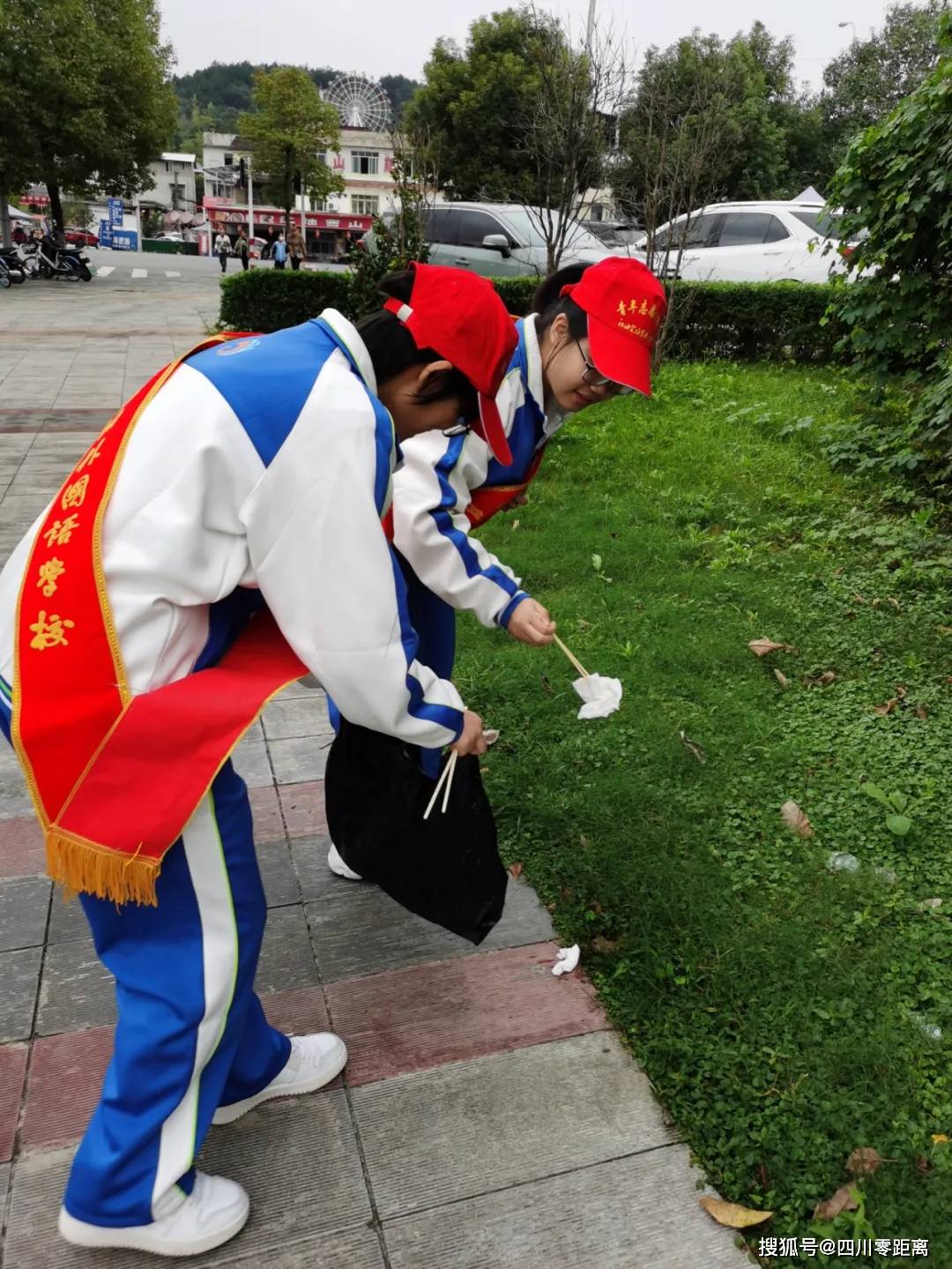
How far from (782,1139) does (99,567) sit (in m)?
1.77

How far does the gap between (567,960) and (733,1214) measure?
0.77m

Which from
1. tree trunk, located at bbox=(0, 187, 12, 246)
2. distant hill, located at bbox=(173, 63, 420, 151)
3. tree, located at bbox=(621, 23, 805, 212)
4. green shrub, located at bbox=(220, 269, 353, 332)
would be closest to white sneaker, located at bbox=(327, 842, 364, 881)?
green shrub, located at bbox=(220, 269, 353, 332)

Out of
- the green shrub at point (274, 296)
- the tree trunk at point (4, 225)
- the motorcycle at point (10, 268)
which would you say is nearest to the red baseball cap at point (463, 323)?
the green shrub at point (274, 296)

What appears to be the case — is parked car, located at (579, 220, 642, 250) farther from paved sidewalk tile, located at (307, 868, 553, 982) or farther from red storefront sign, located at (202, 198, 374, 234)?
red storefront sign, located at (202, 198, 374, 234)

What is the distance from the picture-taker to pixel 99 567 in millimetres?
1442

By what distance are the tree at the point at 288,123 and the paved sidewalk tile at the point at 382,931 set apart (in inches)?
1682

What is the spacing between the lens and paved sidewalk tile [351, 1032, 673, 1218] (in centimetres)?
198

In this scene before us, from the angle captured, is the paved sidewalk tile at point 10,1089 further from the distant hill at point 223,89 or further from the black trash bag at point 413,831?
the distant hill at point 223,89

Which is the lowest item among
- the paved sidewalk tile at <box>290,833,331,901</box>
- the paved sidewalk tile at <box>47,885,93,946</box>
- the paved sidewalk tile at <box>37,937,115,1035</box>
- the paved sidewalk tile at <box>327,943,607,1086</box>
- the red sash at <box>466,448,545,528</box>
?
the paved sidewalk tile at <box>327,943,607,1086</box>

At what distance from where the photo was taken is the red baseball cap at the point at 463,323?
5.58 feet

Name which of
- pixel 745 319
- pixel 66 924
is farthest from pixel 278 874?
pixel 745 319

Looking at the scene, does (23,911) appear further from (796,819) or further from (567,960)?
(796,819)

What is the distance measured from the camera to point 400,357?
171cm

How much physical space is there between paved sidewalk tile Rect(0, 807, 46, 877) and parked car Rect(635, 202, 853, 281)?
929 cm
